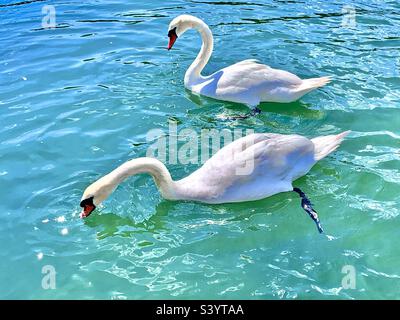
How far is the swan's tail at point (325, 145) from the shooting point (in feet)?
20.5

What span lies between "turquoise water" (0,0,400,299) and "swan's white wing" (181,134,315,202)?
0.17m

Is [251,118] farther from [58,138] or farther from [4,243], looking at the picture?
[4,243]

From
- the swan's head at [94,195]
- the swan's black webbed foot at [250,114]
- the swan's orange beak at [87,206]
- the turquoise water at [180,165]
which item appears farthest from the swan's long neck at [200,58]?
the swan's orange beak at [87,206]

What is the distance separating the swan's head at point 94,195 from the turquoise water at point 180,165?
0.84 ft

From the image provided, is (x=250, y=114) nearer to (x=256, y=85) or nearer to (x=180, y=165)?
(x=256, y=85)

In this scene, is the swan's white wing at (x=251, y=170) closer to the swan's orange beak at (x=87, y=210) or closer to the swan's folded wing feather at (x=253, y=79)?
the swan's orange beak at (x=87, y=210)

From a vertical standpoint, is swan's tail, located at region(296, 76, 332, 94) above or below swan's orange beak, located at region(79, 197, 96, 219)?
above

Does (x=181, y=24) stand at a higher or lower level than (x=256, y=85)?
higher

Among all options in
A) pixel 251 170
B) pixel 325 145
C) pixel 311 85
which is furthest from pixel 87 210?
pixel 311 85

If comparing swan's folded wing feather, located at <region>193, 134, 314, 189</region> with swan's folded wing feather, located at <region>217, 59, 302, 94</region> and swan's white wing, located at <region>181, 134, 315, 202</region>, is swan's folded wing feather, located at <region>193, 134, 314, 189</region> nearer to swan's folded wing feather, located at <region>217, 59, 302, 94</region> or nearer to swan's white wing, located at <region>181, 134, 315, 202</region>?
swan's white wing, located at <region>181, 134, 315, 202</region>

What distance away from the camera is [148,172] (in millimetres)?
5742

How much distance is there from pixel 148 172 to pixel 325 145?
6.56ft

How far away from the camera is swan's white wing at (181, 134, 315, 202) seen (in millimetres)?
5750

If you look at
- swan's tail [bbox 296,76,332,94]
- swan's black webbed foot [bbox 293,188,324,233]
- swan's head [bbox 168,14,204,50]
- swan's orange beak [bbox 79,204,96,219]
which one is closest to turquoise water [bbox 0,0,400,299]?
swan's black webbed foot [bbox 293,188,324,233]
